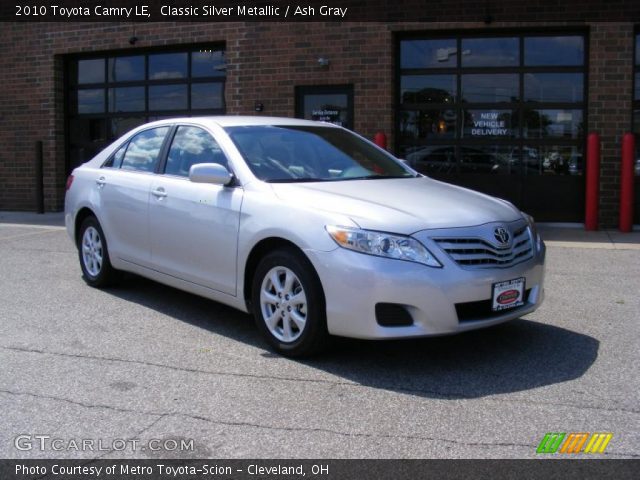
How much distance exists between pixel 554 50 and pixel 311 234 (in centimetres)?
849

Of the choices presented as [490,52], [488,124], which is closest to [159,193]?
[488,124]

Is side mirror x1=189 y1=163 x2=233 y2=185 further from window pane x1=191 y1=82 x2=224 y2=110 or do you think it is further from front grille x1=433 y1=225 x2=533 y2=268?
window pane x1=191 y1=82 x2=224 y2=110

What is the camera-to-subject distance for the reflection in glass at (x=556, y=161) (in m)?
11.8

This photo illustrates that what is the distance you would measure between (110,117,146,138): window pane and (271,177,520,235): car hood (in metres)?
9.53

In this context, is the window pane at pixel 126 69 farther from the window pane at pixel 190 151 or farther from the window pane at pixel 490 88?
the window pane at pixel 190 151

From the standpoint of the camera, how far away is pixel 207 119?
20.1 feet

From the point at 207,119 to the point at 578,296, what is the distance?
3.62 metres

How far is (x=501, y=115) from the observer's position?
1200 cm

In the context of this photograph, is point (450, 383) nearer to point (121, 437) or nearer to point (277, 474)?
point (277, 474)

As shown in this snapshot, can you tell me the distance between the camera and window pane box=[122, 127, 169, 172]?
255 inches

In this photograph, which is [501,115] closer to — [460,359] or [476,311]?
[460,359]

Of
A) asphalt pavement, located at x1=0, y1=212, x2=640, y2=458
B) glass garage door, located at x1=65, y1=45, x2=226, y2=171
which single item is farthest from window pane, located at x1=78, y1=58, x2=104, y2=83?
asphalt pavement, located at x1=0, y1=212, x2=640, y2=458
